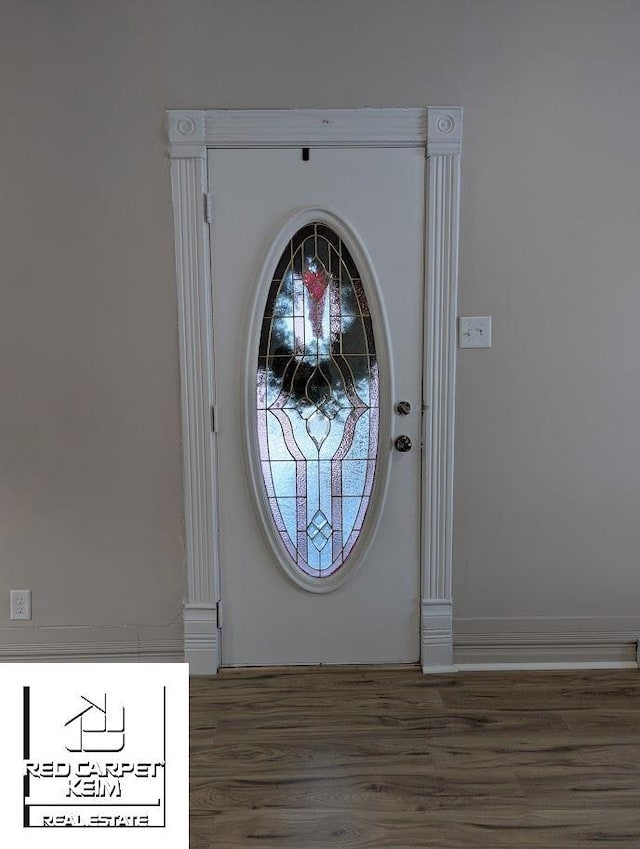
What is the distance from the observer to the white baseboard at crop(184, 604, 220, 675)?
2748 mm

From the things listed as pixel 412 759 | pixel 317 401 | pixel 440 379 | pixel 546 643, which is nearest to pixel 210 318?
pixel 317 401

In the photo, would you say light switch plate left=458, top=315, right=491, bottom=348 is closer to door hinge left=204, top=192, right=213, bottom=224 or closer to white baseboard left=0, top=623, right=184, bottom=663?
door hinge left=204, top=192, right=213, bottom=224

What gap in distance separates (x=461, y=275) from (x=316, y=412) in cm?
75

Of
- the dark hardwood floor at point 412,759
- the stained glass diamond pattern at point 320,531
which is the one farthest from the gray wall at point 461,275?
the stained glass diamond pattern at point 320,531

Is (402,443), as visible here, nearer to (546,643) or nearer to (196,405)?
(196,405)

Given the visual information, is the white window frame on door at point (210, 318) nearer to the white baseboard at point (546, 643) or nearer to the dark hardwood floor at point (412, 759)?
the white baseboard at point (546, 643)

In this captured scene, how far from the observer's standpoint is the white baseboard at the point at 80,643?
2.75 m

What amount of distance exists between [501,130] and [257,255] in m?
1.02

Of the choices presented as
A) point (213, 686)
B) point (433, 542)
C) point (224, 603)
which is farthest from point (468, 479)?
point (213, 686)

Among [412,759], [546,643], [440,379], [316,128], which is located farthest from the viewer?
[546,643]

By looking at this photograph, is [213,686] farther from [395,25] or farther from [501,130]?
[395,25]

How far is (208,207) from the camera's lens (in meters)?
2.62

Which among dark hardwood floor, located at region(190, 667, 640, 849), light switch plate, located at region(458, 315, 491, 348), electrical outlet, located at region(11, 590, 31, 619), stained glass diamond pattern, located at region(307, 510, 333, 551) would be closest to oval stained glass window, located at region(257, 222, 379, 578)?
stained glass diamond pattern, located at region(307, 510, 333, 551)

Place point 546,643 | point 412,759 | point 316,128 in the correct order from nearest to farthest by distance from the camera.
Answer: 1. point 412,759
2. point 316,128
3. point 546,643
